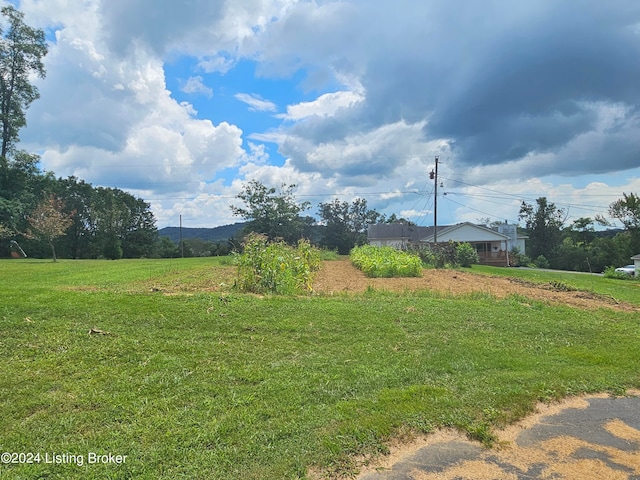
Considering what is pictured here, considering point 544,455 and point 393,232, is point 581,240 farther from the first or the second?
point 544,455

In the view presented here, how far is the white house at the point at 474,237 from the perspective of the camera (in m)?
36.3

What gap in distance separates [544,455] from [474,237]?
37.9 metres

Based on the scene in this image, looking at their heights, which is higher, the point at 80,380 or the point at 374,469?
the point at 80,380

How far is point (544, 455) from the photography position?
262 centimetres

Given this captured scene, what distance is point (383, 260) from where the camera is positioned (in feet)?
53.3

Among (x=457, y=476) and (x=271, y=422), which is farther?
(x=271, y=422)

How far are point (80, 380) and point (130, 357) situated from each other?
0.56 m

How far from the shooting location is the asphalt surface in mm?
2393

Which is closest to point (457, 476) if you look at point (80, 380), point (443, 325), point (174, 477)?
point (174, 477)

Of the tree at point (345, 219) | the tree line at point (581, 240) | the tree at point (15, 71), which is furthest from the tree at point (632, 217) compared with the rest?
the tree at point (15, 71)

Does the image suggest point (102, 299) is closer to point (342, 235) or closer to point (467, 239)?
point (467, 239)

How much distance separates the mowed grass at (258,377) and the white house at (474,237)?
86.4 ft

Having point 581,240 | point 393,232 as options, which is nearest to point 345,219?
point 393,232

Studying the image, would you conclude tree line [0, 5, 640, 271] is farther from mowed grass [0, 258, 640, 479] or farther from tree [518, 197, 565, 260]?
mowed grass [0, 258, 640, 479]
